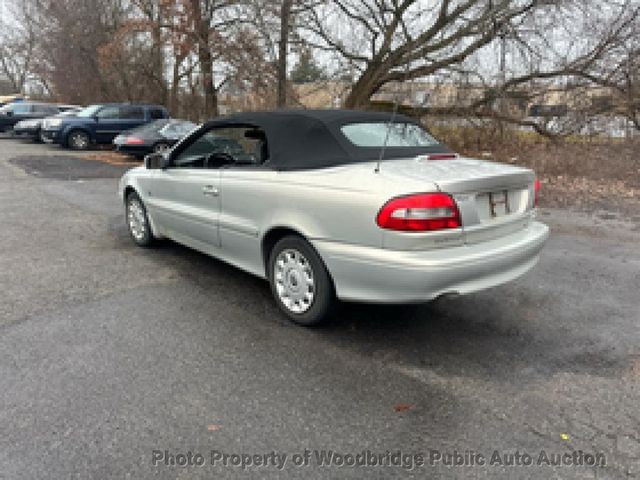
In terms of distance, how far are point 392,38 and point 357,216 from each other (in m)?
12.8

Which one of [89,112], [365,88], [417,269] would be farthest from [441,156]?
Result: [89,112]

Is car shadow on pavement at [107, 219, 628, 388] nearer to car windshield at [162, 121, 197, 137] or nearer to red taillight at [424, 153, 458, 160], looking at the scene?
red taillight at [424, 153, 458, 160]

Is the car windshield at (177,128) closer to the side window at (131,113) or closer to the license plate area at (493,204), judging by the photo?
the side window at (131,113)

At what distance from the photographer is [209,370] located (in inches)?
118

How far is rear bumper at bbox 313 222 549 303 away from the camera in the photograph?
9.50ft

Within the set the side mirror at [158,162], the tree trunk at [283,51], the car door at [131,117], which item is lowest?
the side mirror at [158,162]

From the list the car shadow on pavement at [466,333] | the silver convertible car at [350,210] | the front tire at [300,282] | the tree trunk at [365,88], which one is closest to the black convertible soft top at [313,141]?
the silver convertible car at [350,210]

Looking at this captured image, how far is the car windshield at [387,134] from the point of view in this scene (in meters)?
3.74

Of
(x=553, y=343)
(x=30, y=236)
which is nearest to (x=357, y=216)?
(x=553, y=343)

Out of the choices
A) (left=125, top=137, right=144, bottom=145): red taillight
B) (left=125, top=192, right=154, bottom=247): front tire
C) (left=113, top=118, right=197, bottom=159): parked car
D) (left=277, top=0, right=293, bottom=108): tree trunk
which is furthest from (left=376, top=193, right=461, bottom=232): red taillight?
(left=277, top=0, right=293, bottom=108): tree trunk

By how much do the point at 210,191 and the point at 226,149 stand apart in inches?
25.8

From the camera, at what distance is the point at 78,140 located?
56.9 ft

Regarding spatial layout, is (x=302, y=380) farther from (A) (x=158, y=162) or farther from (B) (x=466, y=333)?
(A) (x=158, y=162)

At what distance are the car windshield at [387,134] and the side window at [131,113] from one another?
15670mm
